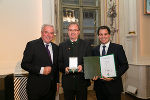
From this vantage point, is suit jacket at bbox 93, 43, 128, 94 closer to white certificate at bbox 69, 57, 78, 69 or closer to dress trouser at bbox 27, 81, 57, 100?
white certificate at bbox 69, 57, 78, 69

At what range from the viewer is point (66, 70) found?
1884 millimetres

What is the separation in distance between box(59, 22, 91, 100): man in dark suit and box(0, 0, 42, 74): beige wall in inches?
48.6

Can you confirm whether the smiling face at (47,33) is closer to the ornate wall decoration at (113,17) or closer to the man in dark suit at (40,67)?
the man in dark suit at (40,67)

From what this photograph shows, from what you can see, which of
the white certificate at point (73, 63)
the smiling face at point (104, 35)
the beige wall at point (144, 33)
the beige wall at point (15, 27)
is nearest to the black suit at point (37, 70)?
the white certificate at point (73, 63)

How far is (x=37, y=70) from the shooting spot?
1929mm

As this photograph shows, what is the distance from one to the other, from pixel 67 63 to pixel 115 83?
0.63 meters

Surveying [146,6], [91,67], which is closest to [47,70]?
[91,67]

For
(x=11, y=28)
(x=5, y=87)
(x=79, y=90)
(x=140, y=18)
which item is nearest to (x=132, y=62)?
(x=140, y=18)

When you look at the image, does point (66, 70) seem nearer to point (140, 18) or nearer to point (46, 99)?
point (46, 99)

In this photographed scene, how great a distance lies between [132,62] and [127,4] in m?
1.58

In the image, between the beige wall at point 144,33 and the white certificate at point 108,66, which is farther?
the beige wall at point 144,33

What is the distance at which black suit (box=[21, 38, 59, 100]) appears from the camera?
197cm

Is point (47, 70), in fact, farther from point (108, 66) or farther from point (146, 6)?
point (146, 6)

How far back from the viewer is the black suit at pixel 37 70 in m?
1.97
